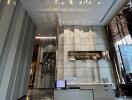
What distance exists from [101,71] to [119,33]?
211cm

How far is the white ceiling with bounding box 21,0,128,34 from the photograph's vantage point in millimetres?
4713

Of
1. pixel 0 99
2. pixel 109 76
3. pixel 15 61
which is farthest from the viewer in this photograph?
pixel 109 76

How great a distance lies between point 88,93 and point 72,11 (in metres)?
3.46

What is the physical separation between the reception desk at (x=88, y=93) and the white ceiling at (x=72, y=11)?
3203mm

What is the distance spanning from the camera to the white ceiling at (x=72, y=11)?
15.5 ft

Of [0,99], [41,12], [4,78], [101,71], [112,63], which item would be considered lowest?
[0,99]

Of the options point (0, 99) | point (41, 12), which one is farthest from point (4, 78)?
point (41, 12)

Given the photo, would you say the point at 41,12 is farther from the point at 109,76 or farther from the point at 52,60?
the point at 52,60

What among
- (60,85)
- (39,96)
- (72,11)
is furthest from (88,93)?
(72,11)

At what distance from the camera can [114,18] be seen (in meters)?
5.77

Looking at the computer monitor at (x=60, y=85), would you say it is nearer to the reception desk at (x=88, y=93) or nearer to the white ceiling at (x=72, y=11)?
the reception desk at (x=88, y=93)

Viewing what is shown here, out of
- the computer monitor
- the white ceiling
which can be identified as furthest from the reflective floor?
the white ceiling

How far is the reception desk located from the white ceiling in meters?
3.20

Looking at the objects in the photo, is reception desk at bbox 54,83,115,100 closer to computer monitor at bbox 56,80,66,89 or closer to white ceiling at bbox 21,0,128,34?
computer monitor at bbox 56,80,66,89
